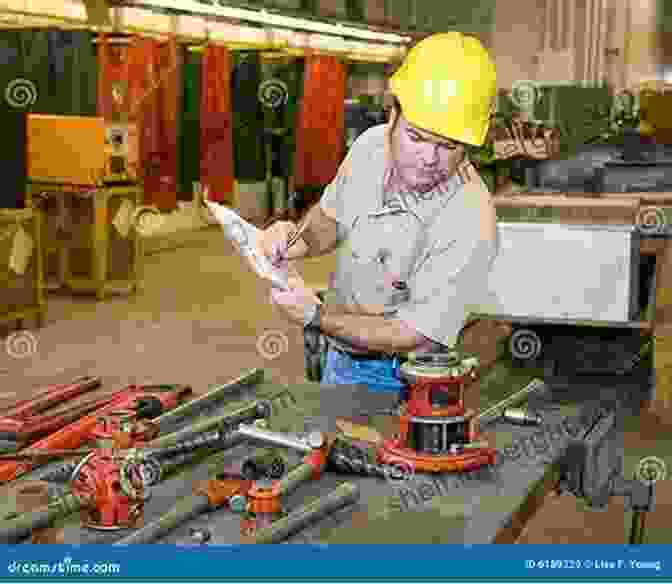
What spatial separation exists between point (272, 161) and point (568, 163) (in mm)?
5214

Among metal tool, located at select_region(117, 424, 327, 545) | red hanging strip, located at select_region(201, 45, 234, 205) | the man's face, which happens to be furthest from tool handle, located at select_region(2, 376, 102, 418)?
red hanging strip, located at select_region(201, 45, 234, 205)

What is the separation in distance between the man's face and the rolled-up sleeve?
0.46 feet

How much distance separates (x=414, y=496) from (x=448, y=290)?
1.97 feet

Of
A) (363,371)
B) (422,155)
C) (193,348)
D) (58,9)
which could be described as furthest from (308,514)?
(58,9)

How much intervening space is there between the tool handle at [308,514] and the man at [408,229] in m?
0.62

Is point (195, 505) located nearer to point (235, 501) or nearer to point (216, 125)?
point (235, 501)

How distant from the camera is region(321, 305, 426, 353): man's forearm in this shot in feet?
6.89

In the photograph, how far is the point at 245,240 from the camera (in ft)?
6.55

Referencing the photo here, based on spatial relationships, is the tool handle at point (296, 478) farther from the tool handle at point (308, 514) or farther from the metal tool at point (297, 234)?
the metal tool at point (297, 234)

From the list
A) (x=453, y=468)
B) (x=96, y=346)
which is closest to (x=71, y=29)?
(x=96, y=346)

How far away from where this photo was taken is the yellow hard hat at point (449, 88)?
1.93 meters

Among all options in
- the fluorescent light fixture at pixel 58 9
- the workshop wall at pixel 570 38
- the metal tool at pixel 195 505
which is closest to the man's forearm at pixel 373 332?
the metal tool at pixel 195 505

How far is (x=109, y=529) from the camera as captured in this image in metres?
1.38

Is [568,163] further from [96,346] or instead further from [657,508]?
[96,346]
